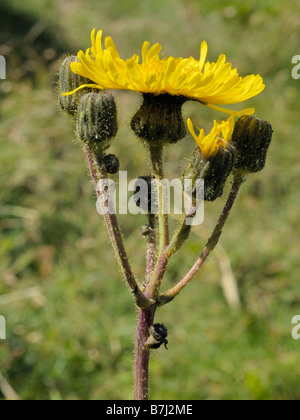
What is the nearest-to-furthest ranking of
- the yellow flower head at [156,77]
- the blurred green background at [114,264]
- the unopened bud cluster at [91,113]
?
1. the yellow flower head at [156,77]
2. the unopened bud cluster at [91,113]
3. the blurred green background at [114,264]

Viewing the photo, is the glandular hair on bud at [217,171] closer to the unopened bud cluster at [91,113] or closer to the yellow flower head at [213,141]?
the yellow flower head at [213,141]

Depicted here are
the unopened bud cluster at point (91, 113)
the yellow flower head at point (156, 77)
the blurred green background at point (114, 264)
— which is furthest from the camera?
the blurred green background at point (114, 264)

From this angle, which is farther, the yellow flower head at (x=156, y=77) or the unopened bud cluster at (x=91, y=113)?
the unopened bud cluster at (x=91, y=113)

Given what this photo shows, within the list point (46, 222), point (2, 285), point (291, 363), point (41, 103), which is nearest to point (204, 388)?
point (291, 363)

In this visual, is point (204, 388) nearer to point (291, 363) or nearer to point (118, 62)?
point (291, 363)

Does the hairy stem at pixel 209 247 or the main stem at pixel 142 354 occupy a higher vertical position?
the hairy stem at pixel 209 247

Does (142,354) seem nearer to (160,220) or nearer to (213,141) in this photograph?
(160,220)

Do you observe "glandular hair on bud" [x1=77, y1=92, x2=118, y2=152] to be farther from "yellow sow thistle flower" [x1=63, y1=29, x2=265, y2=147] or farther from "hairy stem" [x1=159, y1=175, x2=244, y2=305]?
"hairy stem" [x1=159, y1=175, x2=244, y2=305]

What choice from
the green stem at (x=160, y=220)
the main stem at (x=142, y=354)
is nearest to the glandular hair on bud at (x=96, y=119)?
the green stem at (x=160, y=220)
